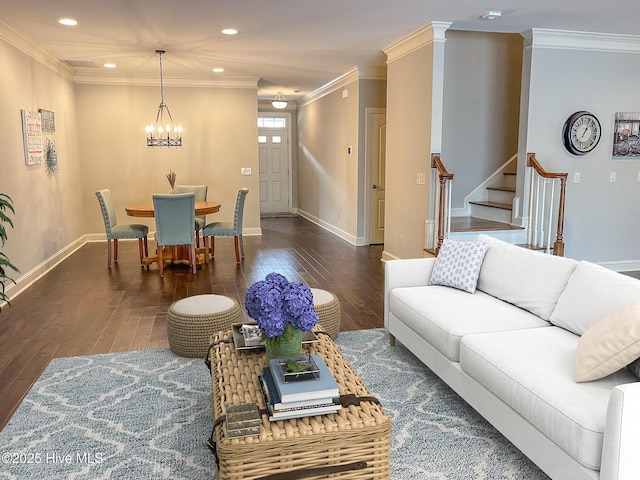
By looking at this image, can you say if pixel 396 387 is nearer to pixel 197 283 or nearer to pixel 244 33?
pixel 197 283

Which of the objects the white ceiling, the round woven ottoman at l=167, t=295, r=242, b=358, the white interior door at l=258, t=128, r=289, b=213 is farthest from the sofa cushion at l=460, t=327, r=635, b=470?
the white interior door at l=258, t=128, r=289, b=213

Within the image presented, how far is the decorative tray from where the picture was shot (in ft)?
7.95

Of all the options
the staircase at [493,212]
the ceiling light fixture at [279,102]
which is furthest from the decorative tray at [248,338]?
the ceiling light fixture at [279,102]

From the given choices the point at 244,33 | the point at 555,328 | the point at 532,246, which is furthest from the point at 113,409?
the point at 532,246

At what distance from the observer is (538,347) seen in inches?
94.4

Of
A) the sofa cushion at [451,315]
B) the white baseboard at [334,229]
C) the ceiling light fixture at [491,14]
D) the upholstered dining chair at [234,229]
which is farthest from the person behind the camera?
the white baseboard at [334,229]

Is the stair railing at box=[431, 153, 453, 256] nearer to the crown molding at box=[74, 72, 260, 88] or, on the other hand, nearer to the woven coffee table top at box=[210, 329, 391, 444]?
the woven coffee table top at box=[210, 329, 391, 444]

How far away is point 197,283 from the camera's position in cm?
551

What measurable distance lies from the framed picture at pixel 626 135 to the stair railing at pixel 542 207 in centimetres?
88

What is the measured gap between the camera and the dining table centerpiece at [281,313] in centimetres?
207

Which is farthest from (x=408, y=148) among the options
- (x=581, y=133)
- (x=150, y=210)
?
(x=150, y=210)

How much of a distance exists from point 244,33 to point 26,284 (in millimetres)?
3480

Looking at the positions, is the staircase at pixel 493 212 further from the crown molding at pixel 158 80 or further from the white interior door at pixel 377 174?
the crown molding at pixel 158 80

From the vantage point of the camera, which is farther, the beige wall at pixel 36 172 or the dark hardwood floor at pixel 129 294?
the beige wall at pixel 36 172
